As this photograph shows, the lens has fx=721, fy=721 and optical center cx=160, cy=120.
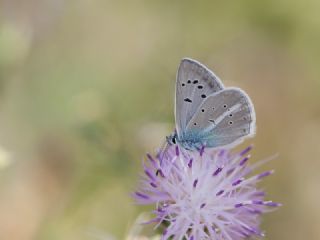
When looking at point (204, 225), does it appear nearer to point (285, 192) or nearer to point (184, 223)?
point (184, 223)

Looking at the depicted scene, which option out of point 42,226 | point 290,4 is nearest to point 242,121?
point 42,226

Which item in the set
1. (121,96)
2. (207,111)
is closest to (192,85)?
(207,111)

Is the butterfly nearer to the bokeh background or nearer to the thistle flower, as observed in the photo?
the thistle flower

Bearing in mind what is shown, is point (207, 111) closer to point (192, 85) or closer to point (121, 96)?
point (192, 85)

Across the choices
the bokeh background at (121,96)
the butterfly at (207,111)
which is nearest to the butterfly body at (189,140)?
the butterfly at (207,111)

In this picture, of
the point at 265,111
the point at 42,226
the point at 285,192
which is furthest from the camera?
the point at 265,111

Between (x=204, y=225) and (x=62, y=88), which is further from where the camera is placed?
(x=62, y=88)

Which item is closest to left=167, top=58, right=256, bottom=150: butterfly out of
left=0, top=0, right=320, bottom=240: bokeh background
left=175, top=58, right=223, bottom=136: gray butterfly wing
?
left=175, top=58, right=223, bottom=136: gray butterfly wing
